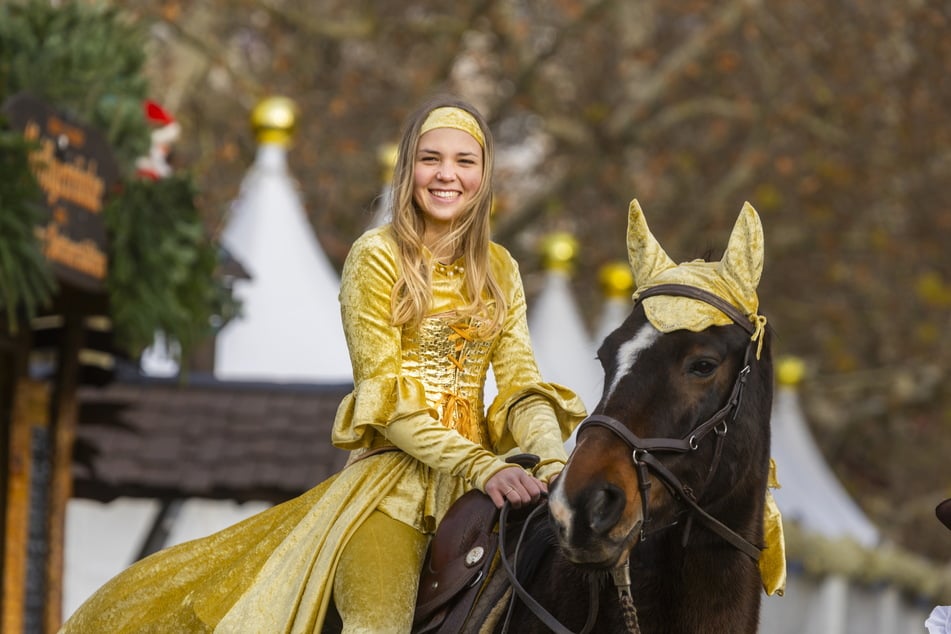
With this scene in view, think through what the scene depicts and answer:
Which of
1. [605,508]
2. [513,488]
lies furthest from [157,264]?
[605,508]

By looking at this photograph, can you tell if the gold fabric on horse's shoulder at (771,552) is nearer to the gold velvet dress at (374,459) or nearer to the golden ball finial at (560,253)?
the gold velvet dress at (374,459)

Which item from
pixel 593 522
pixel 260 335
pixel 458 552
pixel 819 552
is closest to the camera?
pixel 593 522

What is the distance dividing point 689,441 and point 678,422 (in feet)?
0.18

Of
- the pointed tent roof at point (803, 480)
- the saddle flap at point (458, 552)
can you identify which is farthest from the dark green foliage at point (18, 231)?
the pointed tent roof at point (803, 480)

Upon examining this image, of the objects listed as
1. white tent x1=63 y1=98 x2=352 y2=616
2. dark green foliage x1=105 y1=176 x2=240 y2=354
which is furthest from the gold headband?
white tent x1=63 y1=98 x2=352 y2=616

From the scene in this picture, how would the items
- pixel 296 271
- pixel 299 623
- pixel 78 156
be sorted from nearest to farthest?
1. pixel 299 623
2. pixel 78 156
3. pixel 296 271

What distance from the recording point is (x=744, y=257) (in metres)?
4.55

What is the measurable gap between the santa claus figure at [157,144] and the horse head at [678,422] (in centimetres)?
553

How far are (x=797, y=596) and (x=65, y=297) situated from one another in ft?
34.1

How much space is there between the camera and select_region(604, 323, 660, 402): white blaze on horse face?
14.5 feet

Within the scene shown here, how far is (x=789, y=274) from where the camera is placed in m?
23.3

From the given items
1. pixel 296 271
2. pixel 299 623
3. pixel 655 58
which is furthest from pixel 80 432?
pixel 655 58

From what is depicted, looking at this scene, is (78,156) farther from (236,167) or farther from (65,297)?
(236,167)

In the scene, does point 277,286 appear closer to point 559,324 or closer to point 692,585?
point 559,324
